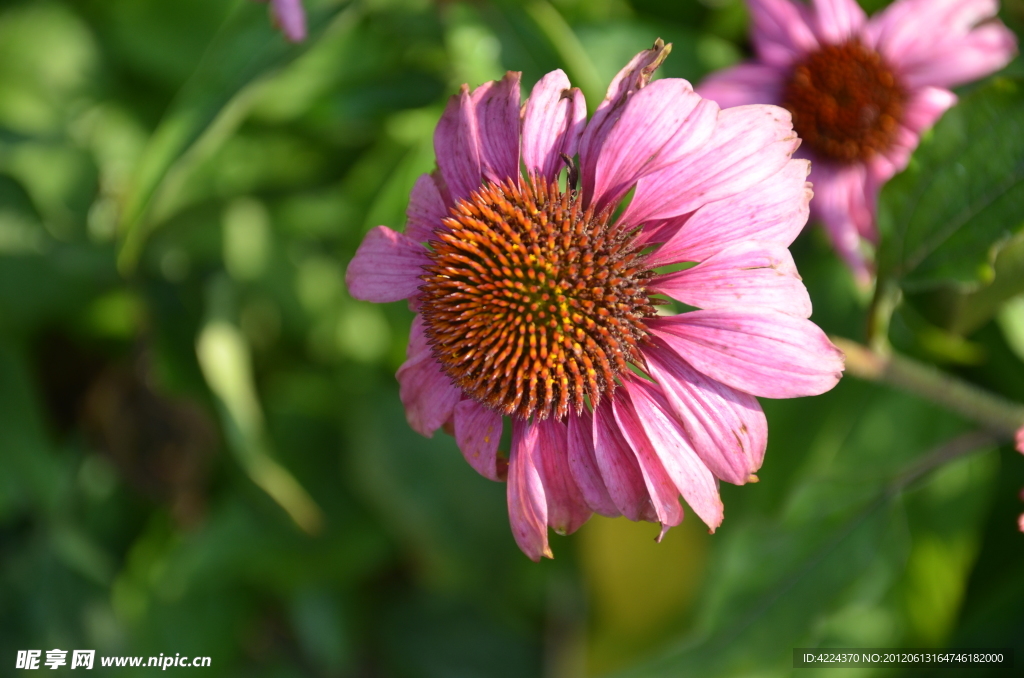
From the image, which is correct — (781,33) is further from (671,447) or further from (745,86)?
(671,447)

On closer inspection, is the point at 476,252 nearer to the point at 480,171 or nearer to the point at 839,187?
the point at 480,171

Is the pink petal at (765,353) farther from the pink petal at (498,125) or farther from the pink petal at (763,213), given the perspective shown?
the pink petal at (498,125)

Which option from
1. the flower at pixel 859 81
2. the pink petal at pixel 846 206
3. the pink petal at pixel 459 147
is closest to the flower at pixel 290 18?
the pink petal at pixel 459 147

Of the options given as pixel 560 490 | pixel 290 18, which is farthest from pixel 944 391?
pixel 290 18

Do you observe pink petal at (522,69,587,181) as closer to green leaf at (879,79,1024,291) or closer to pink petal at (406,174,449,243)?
pink petal at (406,174,449,243)

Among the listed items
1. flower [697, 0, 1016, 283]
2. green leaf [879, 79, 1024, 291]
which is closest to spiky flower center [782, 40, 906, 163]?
flower [697, 0, 1016, 283]

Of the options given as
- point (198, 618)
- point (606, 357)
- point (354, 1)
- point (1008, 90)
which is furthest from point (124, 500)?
point (1008, 90)
